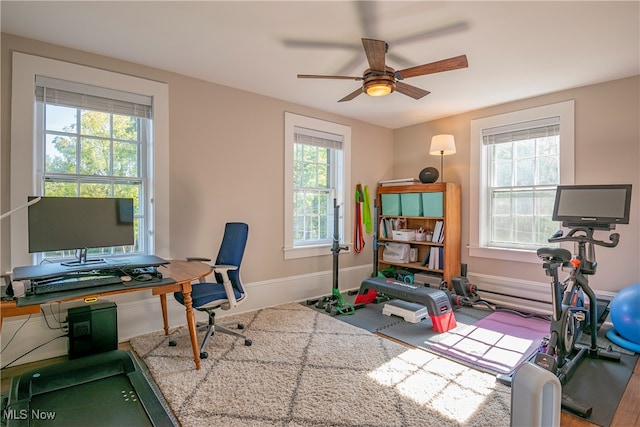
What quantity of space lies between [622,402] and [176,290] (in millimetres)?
2980

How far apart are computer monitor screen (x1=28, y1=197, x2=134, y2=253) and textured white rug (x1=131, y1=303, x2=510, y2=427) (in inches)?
39.4

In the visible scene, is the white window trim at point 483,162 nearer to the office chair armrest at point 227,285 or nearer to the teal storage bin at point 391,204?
the teal storage bin at point 391,204

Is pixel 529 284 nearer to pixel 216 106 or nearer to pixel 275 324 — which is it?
pixel 275 324

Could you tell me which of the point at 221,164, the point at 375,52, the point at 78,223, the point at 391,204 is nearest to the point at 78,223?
the point at 78,223

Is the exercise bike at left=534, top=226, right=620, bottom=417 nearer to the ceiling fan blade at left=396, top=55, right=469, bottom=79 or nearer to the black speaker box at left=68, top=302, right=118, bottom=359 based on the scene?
the ceiling fan blade at left=396, top=55, right=469, bottom=79

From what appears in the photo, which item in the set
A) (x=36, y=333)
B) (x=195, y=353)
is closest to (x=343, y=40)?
(x=195, y=353)

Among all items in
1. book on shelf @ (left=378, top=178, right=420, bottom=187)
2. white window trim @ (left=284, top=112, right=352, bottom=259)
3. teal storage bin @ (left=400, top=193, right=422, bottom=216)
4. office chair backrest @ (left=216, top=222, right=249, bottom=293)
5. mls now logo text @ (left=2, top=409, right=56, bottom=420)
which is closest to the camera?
mls now logo text @ (left=2, top=409, right=56, bottom=420)

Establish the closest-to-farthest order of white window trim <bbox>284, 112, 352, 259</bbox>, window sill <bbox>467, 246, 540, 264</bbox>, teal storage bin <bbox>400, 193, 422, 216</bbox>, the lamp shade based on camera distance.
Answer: window sill <bbox>467, 246, 540, 264</bbox>, white window trim <bbox>284, 112, 352, 259</bbox>, the lamp shade, teal storage bin <bbox>400, 193, 422, 216</bbox>

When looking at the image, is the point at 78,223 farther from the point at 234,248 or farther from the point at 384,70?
the point at 384,70

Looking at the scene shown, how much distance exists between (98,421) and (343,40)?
297cm

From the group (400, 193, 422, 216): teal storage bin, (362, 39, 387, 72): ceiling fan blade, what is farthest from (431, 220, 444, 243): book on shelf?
(362, 39, 387, 72): ceiling fan blade

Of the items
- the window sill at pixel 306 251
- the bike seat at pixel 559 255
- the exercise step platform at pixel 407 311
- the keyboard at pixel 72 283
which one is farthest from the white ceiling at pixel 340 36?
the exercise step platform at pixel 407 311

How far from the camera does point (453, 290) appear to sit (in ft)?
13.8

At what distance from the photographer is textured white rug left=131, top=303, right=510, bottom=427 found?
1.91m
